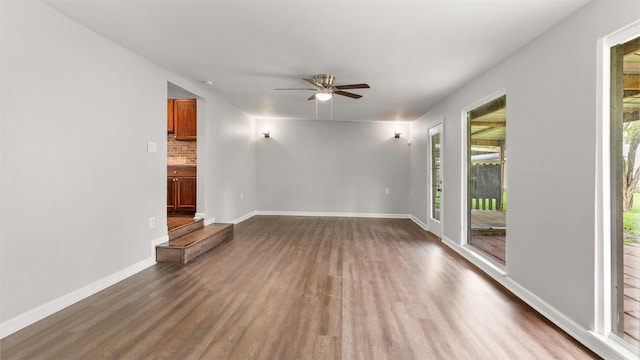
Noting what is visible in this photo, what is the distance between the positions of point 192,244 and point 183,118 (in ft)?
10.1

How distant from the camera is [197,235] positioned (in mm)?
4516

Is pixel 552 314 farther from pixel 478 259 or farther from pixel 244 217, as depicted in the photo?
pixel 244 217

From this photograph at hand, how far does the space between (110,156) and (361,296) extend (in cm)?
292

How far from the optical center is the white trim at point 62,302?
219cm

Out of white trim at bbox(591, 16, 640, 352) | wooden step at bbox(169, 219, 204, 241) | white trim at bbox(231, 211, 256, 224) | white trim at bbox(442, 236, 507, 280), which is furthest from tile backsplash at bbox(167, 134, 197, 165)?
white trim at bbox(591, 16, 640, 352)

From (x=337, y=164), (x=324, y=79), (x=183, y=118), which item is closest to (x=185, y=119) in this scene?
(x=183, y=118)

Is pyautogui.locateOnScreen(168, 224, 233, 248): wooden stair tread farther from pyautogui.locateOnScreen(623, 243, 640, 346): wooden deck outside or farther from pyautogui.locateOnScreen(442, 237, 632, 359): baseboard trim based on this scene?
pyautogui.locateOnScreen(623, 243, 640, 346): wooden deck outside

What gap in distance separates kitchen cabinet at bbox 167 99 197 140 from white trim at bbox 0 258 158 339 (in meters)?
3.14

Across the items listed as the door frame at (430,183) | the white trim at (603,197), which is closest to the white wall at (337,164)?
the door frame at (430,183)

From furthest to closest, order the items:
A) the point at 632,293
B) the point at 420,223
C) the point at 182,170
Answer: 1. the point at 420,223
2. the point at 182,170
3. the point at 632,293

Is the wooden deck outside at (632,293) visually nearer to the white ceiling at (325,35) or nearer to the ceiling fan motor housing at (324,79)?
the white ceiling at (325,35)

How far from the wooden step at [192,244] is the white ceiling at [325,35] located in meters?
2.29

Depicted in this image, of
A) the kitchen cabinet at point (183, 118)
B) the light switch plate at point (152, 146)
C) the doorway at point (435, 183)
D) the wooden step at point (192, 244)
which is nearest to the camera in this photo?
the light switch plate at point (152, 146)

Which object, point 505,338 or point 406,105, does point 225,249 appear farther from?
point 406,105
